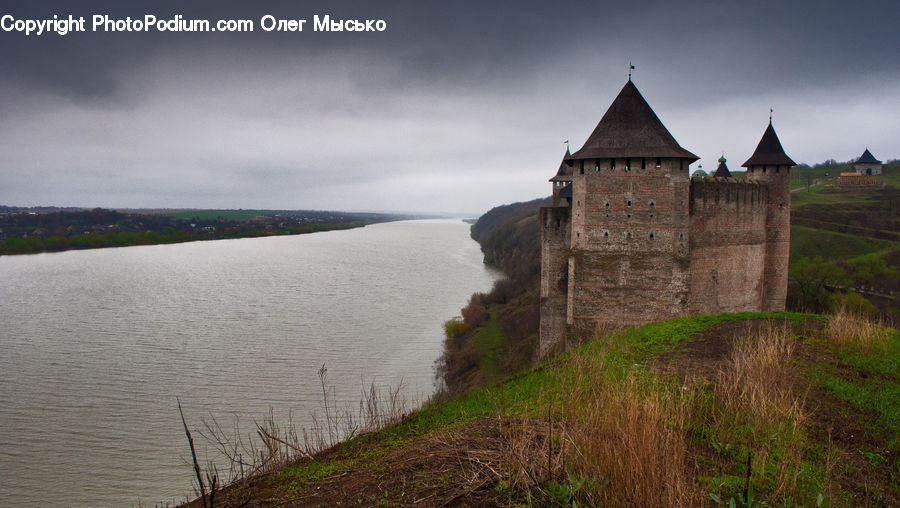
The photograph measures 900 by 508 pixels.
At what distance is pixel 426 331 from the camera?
22125mm

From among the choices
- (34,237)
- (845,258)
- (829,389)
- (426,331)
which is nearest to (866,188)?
(845,258)

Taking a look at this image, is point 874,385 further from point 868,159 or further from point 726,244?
point 868,159

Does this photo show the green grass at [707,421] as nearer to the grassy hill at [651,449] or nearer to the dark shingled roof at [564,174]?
the grassy hill at [651,449]

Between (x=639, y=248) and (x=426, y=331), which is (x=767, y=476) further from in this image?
(x=426, y=331)

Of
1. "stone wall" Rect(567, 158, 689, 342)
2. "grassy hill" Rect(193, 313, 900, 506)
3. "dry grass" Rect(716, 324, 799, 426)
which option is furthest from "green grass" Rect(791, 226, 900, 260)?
"grassy hill" Rect(193, 313, 900, 506)

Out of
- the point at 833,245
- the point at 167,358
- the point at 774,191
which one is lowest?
the point at 167,358

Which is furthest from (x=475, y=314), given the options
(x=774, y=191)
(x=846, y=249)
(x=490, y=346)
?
(x=846, y=249)

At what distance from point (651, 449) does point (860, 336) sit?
5.62 metres

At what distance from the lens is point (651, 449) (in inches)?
115

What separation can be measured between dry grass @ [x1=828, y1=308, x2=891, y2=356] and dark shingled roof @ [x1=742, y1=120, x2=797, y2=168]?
931cm

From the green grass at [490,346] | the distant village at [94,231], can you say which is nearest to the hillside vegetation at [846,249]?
the green grass at [490,346]

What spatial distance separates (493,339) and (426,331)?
9.99ft

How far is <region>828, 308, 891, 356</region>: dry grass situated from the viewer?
6.49m

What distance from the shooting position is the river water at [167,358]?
1079cm
